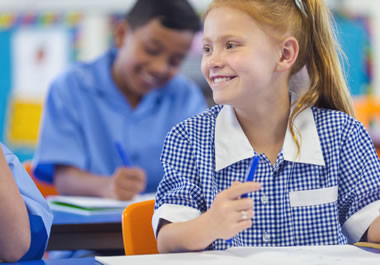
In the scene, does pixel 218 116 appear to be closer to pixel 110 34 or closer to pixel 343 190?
pixel 343 190

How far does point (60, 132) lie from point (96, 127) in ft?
0.41

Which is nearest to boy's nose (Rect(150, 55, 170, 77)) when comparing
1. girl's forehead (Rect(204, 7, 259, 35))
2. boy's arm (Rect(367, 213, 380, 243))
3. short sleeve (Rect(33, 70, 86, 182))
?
short sleeve (Rect(33, 70, 86, 182))

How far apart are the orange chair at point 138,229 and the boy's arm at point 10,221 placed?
175 millimetres

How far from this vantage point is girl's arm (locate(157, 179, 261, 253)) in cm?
80

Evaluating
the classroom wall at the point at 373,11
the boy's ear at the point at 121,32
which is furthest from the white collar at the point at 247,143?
the classroom wall at the point at 373,11

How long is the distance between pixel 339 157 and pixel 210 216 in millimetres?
328

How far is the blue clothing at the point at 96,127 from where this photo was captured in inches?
75.4

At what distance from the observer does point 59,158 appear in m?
1.89

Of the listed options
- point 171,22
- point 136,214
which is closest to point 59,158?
point 171,22

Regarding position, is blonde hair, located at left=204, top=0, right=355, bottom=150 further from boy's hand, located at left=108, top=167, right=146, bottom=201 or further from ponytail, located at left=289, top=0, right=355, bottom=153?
boy's hand, located at left=108, top=167, right=146, bottom=201

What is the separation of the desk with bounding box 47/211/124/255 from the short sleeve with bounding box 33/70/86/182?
65cm

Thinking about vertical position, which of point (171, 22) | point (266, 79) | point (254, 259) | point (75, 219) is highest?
point (171, 22)

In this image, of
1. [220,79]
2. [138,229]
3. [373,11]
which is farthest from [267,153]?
[373,11]

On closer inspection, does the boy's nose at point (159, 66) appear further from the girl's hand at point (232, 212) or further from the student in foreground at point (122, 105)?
the girl's hand at point (232, 212)
